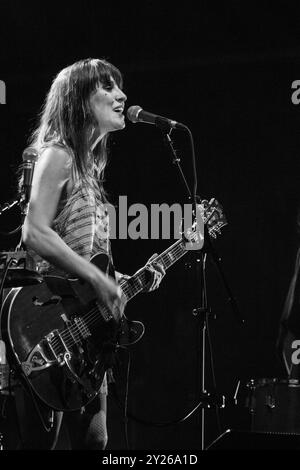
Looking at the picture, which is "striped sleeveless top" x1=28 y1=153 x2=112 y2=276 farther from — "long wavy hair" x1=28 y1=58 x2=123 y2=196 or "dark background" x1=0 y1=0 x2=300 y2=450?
"dark background" x1=0 y1=0 x2=300 y2=450

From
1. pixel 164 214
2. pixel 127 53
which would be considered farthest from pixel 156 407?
pixel 127 53

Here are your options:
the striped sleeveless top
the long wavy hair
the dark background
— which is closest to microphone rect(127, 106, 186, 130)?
the long wavy hair

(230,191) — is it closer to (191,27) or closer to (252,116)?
(252,116)

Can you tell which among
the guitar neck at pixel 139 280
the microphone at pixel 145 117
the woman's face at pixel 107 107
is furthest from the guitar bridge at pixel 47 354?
the microphone at pixel 145 117

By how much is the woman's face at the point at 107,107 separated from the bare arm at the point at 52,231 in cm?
39

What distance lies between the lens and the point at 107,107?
3074 mm

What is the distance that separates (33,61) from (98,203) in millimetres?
2889

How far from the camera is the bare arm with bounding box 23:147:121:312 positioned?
8.60 feet

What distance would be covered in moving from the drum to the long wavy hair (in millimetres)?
2241

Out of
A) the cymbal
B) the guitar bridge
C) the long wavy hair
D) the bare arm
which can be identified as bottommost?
the guitar bridge

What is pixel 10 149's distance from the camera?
533 centimetres

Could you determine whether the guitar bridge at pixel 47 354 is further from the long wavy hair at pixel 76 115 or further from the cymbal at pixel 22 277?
the long wavy hair at pixel 76 115

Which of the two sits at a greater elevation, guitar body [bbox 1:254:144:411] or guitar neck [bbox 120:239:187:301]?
guitar neck [bbox 120:239:187:301]

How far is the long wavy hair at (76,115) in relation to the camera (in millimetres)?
2875
